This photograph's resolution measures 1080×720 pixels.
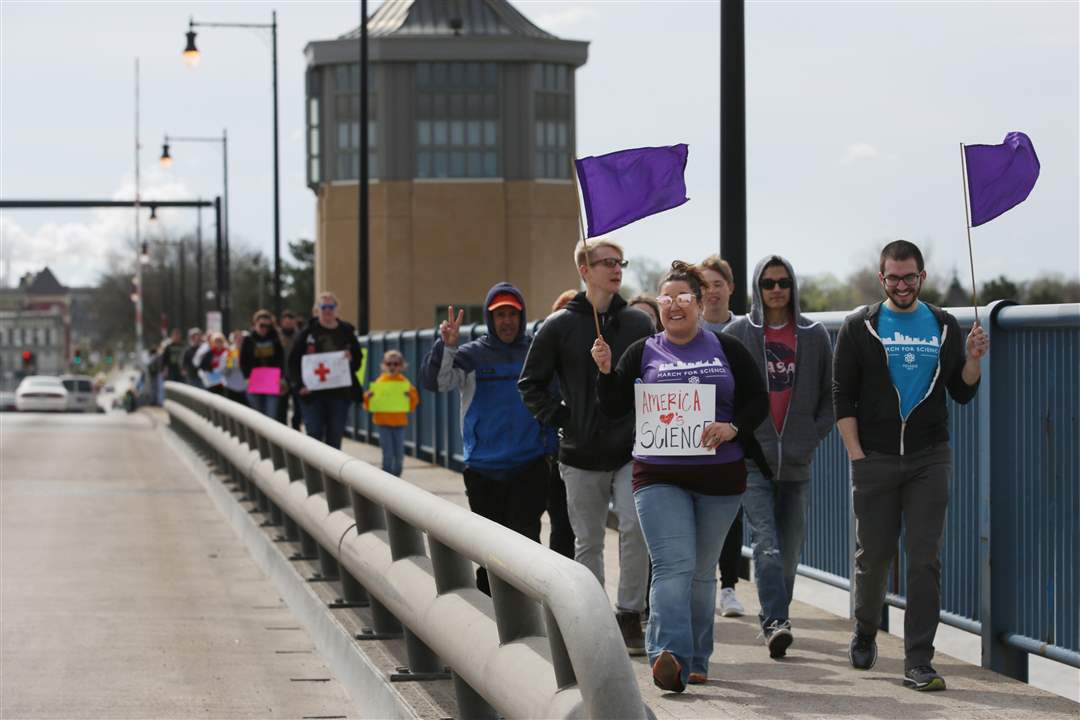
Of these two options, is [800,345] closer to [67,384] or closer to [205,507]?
[205,507]

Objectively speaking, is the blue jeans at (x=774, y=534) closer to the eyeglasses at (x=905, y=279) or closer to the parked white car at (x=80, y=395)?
the eyeglasses at (x=905, y=279)

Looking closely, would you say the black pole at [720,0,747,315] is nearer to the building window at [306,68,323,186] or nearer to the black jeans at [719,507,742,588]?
the black jeans at [719,507,742,588]

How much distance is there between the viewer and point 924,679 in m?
7.81

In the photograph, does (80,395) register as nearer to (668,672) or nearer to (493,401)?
(493,401)

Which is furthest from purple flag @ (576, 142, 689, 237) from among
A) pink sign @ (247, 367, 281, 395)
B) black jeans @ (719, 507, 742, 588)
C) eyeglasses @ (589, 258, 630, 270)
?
pink sign @ (247, 367, 281, 395)

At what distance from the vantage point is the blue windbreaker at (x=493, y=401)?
925 centimetres

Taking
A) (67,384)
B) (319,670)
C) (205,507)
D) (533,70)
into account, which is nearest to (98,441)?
(205,507)

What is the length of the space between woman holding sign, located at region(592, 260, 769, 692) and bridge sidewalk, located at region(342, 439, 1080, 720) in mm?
260

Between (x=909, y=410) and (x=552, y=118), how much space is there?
65760 millimetres

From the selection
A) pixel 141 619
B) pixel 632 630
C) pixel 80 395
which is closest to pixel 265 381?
pixel 141 619

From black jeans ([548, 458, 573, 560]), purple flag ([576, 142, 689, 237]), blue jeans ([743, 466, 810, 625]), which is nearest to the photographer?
purple flag ([576, 142, 689, 237])

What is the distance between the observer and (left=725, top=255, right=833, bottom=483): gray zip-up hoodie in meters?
8.73

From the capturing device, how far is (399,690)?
7.15 meters

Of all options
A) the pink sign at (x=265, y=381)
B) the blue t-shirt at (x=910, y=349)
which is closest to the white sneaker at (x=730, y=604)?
the blue t-shirt at (x=910, y=349)
